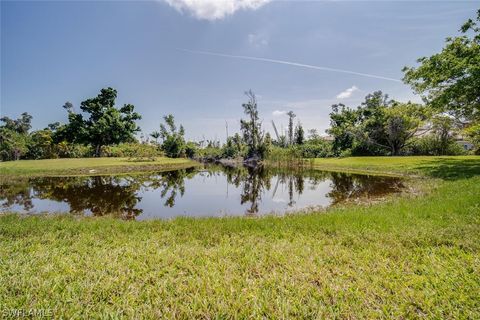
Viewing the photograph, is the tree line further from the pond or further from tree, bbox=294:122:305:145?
the pond

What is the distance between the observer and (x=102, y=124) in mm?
36469

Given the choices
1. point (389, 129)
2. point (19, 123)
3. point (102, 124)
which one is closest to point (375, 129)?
point (389, 129)

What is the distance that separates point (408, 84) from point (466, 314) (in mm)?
22067

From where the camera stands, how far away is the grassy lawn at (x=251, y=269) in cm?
279

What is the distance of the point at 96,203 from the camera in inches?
409

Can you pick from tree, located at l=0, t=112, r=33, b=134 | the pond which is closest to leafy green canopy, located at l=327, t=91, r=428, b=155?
the pond

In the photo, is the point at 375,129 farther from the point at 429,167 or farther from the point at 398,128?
the point at 429,167

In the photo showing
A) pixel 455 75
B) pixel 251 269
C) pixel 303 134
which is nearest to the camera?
pixel 251 269

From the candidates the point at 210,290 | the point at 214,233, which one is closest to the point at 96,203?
the point at 214,233

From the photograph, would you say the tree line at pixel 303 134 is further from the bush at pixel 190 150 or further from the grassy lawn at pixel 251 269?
the grassy lawn at pixel 251 269

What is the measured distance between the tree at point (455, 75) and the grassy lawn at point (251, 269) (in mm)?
14198

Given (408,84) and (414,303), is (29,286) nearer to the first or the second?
(414,303)

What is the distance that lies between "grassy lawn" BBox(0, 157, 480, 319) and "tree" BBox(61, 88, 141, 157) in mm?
35427

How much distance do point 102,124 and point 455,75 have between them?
135 feet
